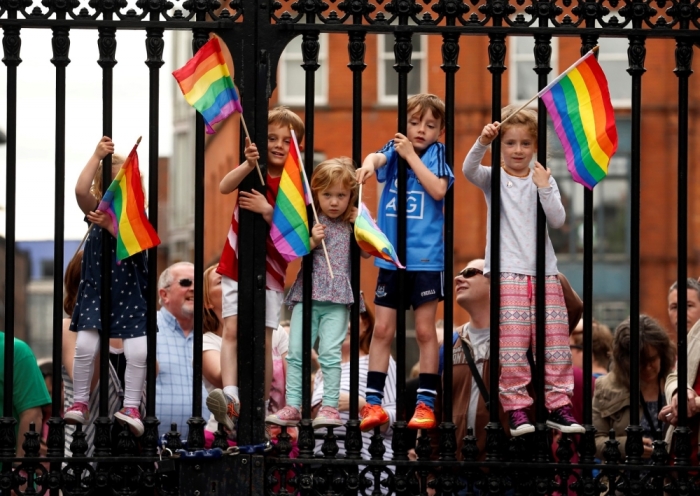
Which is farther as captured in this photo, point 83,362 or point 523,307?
point 83,362

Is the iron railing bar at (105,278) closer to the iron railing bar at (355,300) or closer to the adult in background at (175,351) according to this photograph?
the iron railing bar at (355,300)

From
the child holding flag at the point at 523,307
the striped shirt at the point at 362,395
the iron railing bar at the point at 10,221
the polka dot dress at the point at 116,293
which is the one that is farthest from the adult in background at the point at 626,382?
the iron railing bar at the point at 10,221

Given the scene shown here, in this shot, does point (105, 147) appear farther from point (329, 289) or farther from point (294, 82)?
point (294, 82)

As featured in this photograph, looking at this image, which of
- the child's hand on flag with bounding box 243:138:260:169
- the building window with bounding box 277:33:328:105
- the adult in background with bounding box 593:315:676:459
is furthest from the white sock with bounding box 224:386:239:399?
the building window with bounding box 277:33:328:105

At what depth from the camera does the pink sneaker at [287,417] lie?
599 cm

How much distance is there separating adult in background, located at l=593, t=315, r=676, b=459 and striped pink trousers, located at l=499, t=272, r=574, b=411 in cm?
157

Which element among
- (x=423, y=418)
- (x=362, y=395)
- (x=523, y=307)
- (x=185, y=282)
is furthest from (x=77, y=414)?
(x=523, y=307)

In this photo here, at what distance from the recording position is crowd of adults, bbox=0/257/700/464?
6.85 meters

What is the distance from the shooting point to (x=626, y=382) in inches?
299

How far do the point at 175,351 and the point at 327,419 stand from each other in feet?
5.71

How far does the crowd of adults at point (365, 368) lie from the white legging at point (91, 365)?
259 millimetres

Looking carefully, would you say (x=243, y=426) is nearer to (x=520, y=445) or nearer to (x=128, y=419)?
(x=128, y=419)

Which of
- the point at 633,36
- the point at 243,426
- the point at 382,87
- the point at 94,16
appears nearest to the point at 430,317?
the point at 243,426

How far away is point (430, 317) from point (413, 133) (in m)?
0.89
